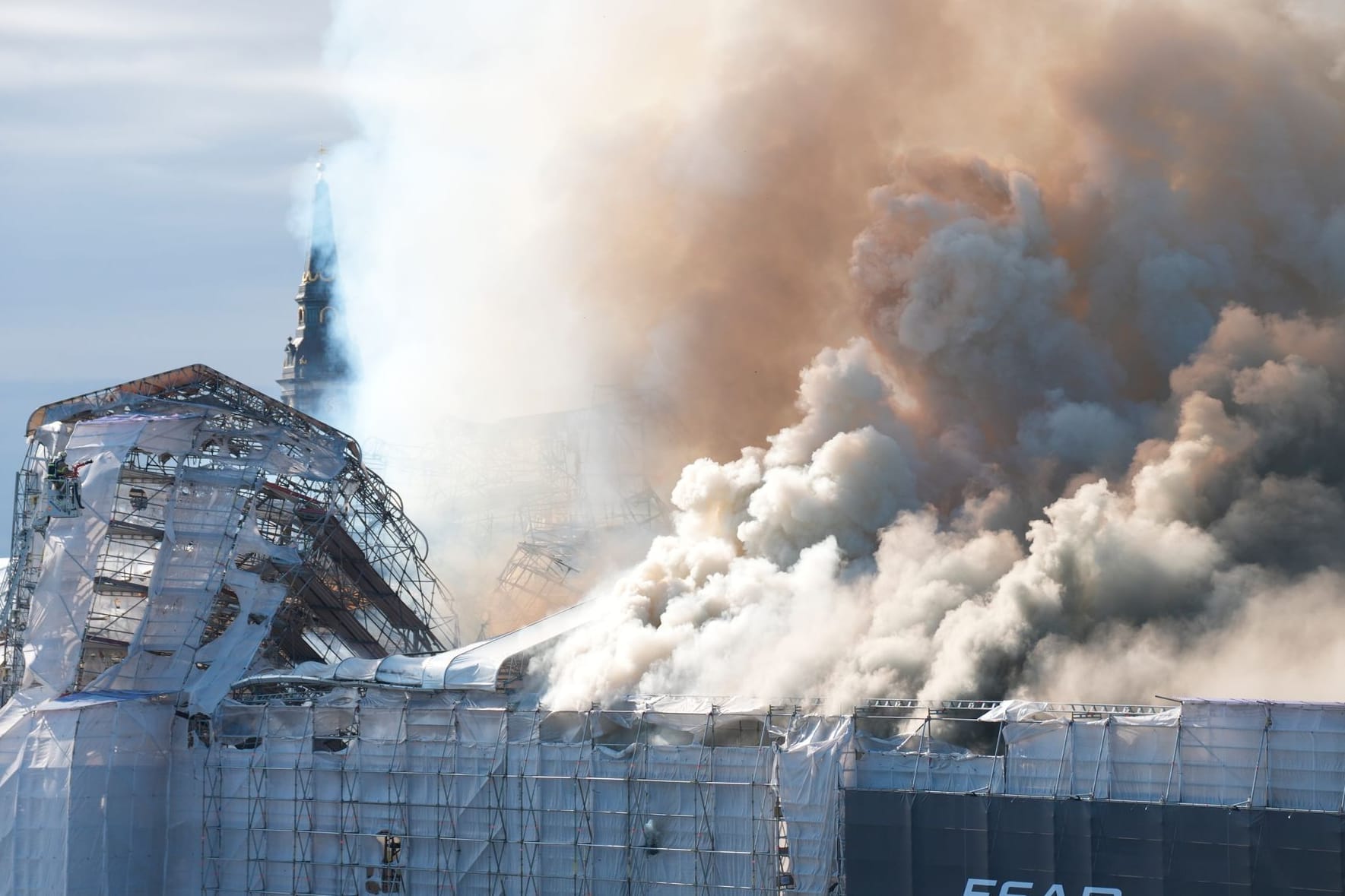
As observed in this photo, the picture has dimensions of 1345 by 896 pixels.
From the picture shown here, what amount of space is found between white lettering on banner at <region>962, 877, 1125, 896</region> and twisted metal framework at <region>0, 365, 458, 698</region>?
96.0 feet

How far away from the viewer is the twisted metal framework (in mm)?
68062

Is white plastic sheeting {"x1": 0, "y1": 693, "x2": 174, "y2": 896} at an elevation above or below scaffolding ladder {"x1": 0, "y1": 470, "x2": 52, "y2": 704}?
below

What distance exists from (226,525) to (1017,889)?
31.2 m

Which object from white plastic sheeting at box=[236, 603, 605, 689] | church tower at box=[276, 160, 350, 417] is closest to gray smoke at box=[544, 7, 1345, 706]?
white plastic sheeting at box=[236, 603, 605, 689]

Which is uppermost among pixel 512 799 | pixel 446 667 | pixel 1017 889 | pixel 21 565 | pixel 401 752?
pixel 21 565

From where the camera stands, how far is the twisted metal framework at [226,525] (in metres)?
68.1

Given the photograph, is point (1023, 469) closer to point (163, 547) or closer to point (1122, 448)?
point (1122, 448)

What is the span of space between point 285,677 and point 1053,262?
3010cm

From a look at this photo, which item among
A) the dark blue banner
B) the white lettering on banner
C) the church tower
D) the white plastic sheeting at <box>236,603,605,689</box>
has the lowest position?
the white lettering on banner

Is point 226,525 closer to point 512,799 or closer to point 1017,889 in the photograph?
point 512,799

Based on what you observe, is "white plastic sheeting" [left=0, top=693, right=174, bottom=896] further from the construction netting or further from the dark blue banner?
the dark blue banner

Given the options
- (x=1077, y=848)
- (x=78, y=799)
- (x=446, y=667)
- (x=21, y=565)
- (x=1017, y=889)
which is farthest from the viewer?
(x=21, y=565)

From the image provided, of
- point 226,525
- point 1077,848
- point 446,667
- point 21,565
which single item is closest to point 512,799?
point 446,667

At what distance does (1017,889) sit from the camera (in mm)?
51188
